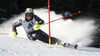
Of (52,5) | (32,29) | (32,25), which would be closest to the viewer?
(32,25)

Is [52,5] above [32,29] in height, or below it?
above

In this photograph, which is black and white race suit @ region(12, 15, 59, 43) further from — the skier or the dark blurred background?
the dark blurred background

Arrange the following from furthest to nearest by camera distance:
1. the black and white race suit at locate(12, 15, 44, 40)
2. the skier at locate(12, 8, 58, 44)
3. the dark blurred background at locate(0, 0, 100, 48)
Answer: the dark blurred background at locate(0, 0, 100, 48)
the black and white race suit at locate(12, 15, 44, 40)
the skier at locate(12, 8, 58, 44)

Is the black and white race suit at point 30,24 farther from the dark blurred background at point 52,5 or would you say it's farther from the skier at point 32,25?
the dark blurred background at point 52,5

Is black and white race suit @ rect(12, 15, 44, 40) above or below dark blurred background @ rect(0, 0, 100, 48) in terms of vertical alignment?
below

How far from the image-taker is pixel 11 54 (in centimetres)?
278

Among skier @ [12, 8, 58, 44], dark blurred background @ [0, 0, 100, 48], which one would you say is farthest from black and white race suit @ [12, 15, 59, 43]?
dark blurred background @ [0, 0, 100, 48]

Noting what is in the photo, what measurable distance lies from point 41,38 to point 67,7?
1538cm

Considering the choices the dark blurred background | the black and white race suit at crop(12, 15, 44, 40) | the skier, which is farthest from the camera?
the dark blurred background

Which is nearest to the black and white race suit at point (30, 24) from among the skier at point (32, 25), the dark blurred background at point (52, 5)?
the skier at point (32, 25)

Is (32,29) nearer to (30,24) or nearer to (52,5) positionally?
(30,24)

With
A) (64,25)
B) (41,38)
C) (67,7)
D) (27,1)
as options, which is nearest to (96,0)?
(67,7)

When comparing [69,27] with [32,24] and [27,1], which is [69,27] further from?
[27,1]

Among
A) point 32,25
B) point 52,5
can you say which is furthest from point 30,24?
point 52,5
